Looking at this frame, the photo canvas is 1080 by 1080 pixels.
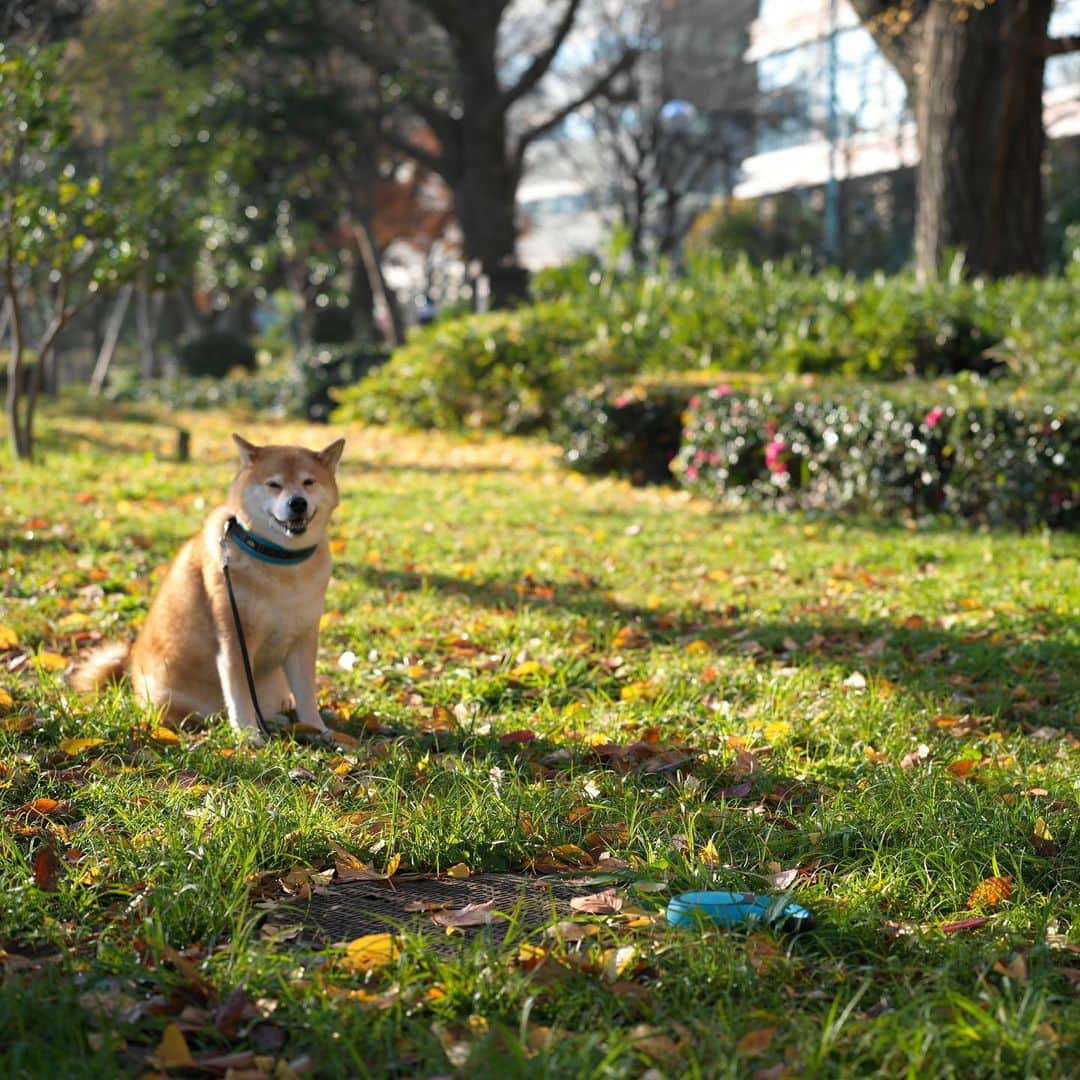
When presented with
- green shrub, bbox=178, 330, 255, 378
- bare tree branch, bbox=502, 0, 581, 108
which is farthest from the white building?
green shrub, bbox=178, 330, 255, 378

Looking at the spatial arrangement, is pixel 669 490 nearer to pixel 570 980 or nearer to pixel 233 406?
pixel 570 980

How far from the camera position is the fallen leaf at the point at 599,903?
318 cm

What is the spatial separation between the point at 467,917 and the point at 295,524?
5.47 ft

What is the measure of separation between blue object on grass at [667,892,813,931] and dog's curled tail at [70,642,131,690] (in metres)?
2.69

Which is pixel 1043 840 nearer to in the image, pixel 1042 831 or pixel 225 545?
pixel 1042 831

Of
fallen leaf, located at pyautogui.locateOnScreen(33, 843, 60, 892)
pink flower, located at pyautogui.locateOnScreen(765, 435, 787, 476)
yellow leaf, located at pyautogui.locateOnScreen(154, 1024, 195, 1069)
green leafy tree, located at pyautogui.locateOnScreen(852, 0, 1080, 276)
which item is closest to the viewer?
yellow leaf, located at pyautogui.locateOnScreen(154, 1024, 195, 1069)

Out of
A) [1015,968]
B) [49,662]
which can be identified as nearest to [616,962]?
[1015,968]

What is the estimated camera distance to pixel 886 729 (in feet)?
16.1

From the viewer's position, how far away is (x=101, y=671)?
16.3ft

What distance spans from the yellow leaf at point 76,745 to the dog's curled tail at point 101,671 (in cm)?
60

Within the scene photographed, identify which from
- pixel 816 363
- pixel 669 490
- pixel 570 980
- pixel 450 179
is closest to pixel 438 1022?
pixel 570 980

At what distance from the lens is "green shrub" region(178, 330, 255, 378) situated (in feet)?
99.3

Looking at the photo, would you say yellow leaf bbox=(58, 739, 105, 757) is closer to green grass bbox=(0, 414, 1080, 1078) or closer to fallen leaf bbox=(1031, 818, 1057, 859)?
green grass bbox=(0, 414, 1080, 1078)

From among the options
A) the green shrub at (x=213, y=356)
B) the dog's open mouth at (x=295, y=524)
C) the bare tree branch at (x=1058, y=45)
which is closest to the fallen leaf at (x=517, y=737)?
the dog's open mouth at (x=295, y=524)
